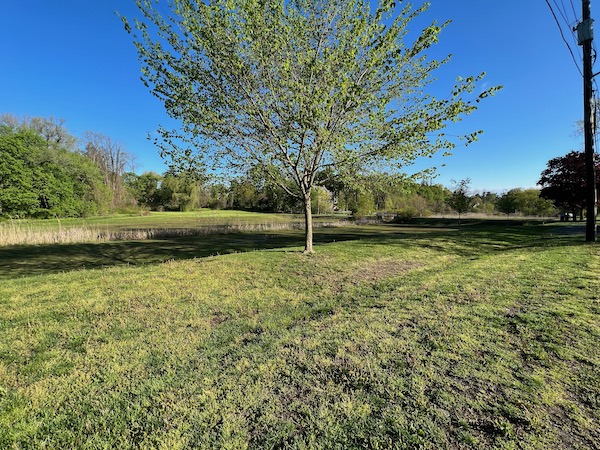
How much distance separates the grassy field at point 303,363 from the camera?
2.15 m

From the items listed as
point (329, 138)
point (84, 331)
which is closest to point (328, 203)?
point (329, 138)

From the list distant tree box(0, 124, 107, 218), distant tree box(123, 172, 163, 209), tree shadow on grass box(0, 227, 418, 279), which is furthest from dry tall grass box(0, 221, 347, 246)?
distant tree box(123, 172, 163, 209)

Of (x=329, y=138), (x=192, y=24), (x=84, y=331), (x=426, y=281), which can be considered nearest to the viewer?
(x=84, y=331)

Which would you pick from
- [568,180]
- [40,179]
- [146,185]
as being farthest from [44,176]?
[568,180]

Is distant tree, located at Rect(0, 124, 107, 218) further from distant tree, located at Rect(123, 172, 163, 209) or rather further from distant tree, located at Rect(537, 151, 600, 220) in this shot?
distant tree, located at Rect(537, 151, 600, 220)

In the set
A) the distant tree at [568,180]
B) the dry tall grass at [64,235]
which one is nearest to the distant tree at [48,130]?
the dry tall grass at [64,235]

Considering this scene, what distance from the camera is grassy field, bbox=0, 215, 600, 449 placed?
215 cm

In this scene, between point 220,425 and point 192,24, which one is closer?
point 220,425

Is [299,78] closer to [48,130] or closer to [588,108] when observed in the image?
[588,108]

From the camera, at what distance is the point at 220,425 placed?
2.23 meters

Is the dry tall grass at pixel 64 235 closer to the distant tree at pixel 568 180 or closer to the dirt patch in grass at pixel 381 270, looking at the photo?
the dirt patch in grass at pixel 381 270

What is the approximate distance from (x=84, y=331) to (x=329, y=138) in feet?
21.3

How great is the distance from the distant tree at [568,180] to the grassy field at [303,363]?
18.5 metres

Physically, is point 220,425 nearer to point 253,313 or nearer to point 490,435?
point 490,435
